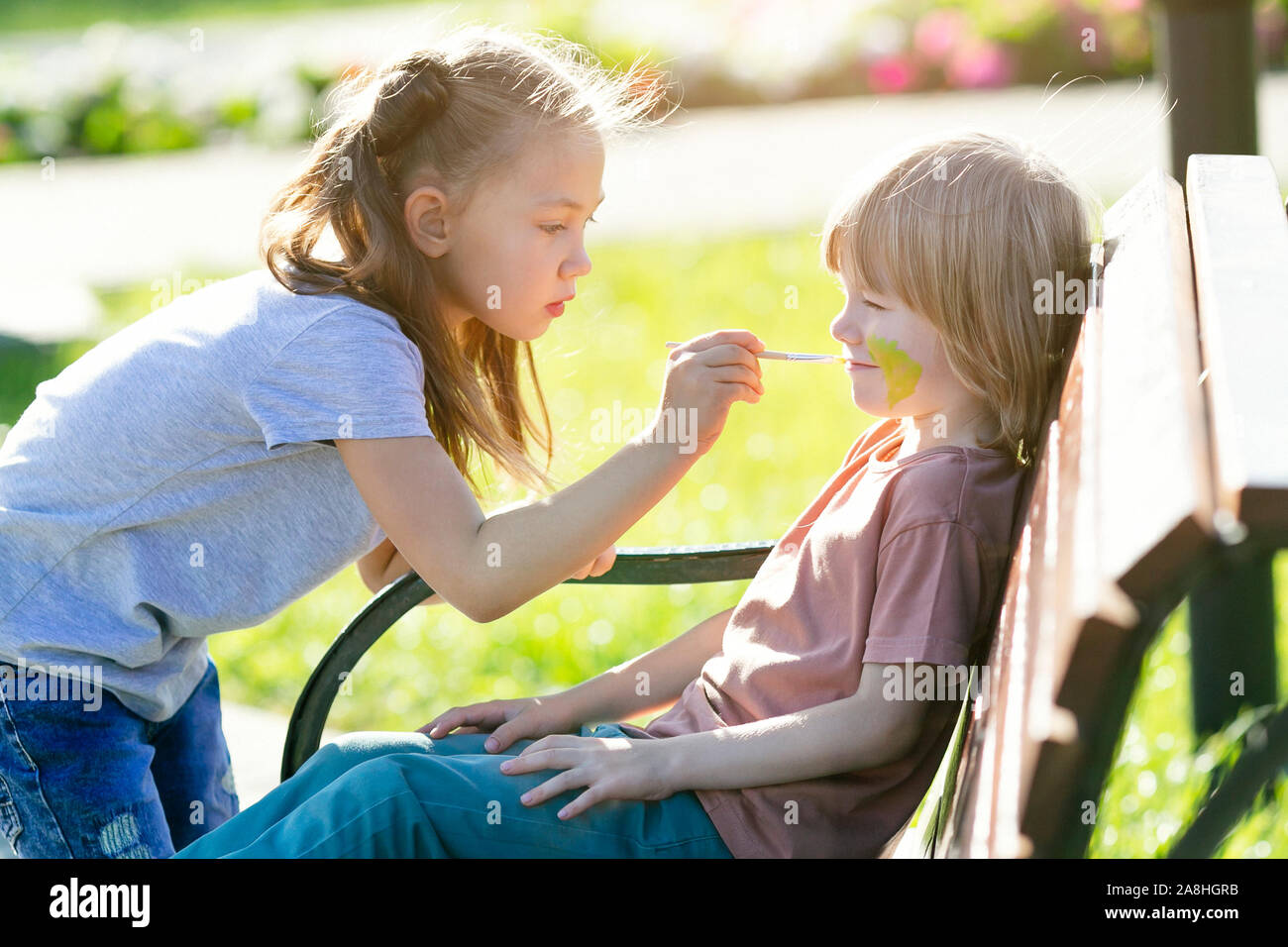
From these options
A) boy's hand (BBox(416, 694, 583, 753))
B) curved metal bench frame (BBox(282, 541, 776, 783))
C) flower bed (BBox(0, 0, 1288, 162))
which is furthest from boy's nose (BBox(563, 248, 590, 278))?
flower bed (BBox(0, 0, 1288, 162))

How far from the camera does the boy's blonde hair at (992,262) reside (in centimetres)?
157

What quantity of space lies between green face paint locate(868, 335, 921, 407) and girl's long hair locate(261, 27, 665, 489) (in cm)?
53

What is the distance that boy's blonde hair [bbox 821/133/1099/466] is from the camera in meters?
1.57

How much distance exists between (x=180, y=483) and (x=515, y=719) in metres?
0.52

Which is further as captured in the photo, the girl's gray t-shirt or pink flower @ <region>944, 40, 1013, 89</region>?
pink flower @ <region>944, 40, 1013, 89</region>

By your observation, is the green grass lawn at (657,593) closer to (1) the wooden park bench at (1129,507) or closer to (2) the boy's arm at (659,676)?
(2) the boy's arm at (659,676)

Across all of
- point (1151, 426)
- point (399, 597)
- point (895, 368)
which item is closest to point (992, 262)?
point (895, 368)

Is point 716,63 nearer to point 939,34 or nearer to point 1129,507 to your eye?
point 939,34

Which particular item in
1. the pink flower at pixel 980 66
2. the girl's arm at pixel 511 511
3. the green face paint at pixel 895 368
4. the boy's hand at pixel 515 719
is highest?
the pink flower at pixel 980 66

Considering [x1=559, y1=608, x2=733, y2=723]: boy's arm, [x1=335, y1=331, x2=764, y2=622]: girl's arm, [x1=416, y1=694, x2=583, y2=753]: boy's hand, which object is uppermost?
[x1=335, y1=331, x2=764, y2=622]: girl's arm

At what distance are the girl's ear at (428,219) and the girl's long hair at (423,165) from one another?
12 mm

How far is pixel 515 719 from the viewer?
5.74 feet

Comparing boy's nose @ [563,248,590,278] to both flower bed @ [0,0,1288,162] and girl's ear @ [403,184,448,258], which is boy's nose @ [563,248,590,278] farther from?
flower bed @ [0,0,1288,162]

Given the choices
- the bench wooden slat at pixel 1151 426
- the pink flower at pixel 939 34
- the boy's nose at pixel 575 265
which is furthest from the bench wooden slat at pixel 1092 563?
the pink flower at pixel 939 34
